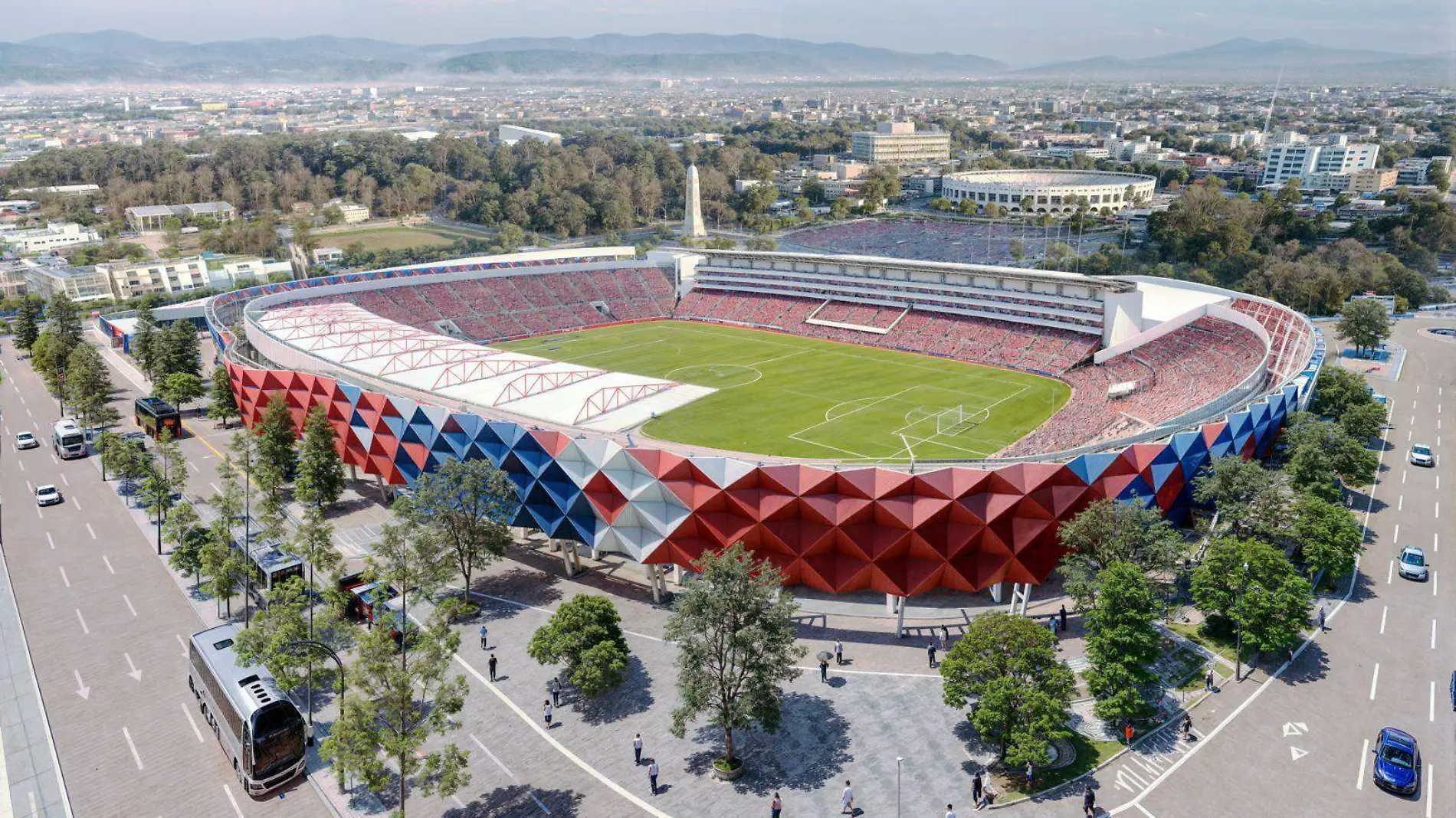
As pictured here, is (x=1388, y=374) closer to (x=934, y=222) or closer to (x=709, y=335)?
(x=709, y=335)

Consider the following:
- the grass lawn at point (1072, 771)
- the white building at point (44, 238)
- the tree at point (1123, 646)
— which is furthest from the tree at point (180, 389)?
the white building at point (44, 238)

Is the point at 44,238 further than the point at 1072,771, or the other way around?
the point at 44,238

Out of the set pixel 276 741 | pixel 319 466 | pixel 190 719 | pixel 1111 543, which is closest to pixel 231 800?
pixel 276 741

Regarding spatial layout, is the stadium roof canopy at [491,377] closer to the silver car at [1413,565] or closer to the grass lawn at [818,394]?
the grass lawn at [818,394]

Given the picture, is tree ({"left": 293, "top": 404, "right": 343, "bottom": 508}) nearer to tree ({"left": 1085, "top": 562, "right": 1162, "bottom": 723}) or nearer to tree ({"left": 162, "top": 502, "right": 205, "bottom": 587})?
tree ({"left": 162, "top": 502, "right": 205, "bottom": 587})

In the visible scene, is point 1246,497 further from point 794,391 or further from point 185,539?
point 185,539

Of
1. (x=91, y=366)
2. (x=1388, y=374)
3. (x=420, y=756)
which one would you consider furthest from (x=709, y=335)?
(x=420, y=756)
